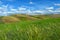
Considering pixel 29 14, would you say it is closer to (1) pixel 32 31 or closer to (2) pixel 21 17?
(2) pixel 21 17

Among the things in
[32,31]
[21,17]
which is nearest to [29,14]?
[21,17]

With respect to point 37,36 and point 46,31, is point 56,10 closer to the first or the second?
point 46,31

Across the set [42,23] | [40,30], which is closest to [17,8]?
[42,23]

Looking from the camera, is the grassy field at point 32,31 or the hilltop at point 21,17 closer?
the grassy field at point 32,31

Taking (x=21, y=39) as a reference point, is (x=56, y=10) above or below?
above

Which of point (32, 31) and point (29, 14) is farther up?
point (29, 14)

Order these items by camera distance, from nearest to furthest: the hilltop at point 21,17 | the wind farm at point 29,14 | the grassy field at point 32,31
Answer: the grassy field at point 32,31
the wind farm at point 29,14
the hilltop at point 21,17

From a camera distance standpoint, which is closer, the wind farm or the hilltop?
the wind farm

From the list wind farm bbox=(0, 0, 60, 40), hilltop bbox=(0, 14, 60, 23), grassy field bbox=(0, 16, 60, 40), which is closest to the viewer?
grassy field bbox=(0, 16, 60, 40)

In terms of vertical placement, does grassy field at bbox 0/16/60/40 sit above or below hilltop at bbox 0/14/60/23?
below

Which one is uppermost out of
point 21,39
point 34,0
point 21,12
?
point 34,0

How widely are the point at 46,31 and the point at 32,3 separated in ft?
2.52

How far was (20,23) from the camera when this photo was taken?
2838 millimetres

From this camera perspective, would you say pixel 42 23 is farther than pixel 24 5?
No
